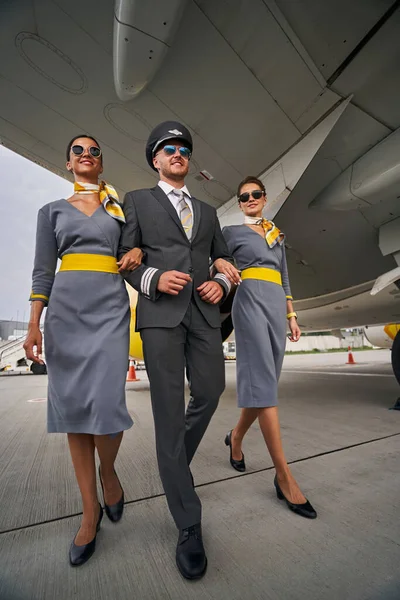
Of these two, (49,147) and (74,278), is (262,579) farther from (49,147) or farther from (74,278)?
(49,147)

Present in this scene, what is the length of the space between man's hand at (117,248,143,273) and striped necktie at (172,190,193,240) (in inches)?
10.2

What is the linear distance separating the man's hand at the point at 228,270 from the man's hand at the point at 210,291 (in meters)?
0.11

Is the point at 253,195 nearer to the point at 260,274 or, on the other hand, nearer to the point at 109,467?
the point at 260,274

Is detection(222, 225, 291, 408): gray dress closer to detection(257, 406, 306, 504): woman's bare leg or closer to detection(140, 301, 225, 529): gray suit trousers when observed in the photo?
detection(257, 406, 306, 504): woman's bare leg

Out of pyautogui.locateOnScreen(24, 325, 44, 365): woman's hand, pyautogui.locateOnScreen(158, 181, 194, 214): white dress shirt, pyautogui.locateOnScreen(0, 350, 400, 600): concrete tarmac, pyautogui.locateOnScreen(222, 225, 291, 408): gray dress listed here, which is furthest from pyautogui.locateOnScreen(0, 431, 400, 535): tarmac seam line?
pyautogui.locateOnScreen(158, 181, 194, 214): white dress shirt

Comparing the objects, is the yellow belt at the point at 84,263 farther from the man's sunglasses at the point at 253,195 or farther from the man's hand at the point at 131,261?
the man's sunglasses at the point at 253,195

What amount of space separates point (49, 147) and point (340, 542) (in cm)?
367

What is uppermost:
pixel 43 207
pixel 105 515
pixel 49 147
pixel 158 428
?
pixel 49 147

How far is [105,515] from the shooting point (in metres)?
1.42

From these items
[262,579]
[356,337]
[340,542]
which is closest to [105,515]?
[262,579]

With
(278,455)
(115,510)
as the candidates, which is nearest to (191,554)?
(115,510)

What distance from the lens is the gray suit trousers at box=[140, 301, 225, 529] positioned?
1.11 meters

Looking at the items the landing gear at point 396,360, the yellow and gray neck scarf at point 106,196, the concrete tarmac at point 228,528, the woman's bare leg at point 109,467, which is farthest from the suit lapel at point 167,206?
the landing gear at point 396,360

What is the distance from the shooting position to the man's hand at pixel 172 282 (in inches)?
45.8
